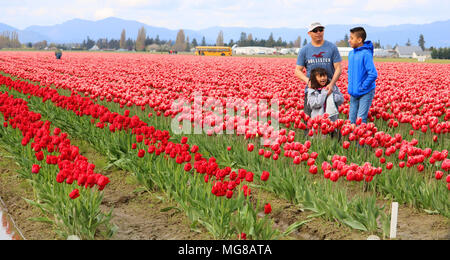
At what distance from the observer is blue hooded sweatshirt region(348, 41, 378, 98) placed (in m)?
7.59

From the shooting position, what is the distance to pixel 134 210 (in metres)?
5.81

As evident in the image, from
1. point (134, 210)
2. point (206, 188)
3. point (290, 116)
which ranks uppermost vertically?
point (290, 116)

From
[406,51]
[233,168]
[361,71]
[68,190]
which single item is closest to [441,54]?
[406,51]

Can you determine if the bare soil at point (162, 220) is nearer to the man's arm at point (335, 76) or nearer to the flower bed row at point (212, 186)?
the flower bed row at point (212, 186)

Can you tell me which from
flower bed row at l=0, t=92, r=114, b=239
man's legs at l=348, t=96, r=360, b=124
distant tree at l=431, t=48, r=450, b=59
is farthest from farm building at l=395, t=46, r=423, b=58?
flower bed row at l=0, t=92, r=114, b=239

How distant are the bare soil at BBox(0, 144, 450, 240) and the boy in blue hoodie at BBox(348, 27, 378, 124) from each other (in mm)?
2595

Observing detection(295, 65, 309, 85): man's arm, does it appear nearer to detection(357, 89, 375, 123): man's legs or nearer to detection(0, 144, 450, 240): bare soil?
detection(357, 89, 375, 123): man's legs

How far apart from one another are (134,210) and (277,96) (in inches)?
251

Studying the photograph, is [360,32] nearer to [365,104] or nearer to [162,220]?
[365,104]

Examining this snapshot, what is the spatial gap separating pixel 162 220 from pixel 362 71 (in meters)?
4.28

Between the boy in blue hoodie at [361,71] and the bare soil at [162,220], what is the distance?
2.60m

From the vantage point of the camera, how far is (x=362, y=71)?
304 inches
